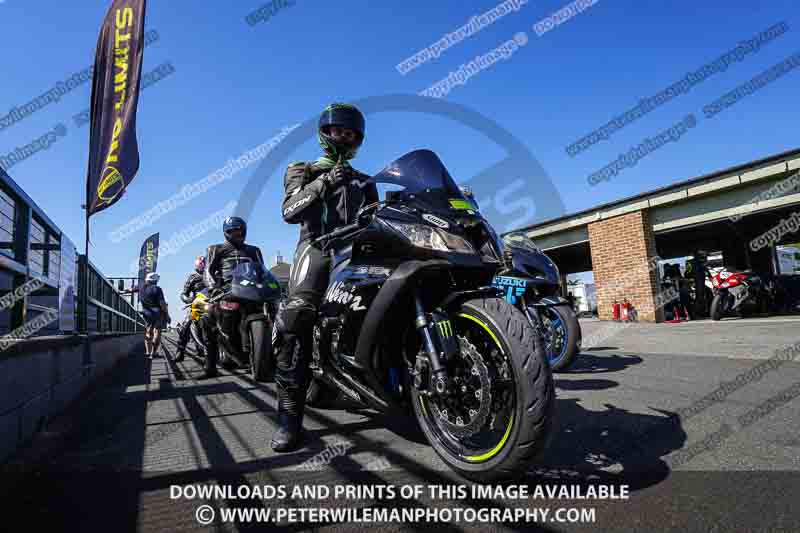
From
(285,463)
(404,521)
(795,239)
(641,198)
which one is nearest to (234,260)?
(285,463)

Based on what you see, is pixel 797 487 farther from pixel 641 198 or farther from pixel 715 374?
pixel 641 198

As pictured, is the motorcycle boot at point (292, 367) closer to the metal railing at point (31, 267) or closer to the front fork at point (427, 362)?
the front fork at point (427, 362)

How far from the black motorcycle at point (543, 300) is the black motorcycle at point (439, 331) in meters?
2.13

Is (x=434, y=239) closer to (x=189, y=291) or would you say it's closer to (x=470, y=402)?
(x=470, y=402)

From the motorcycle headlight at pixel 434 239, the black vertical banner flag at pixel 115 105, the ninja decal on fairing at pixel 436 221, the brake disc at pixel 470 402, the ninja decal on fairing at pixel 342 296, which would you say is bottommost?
the brake disc at pixel 470 402

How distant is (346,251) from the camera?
2572mm

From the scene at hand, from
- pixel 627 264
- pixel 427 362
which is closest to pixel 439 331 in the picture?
pixel 427 362

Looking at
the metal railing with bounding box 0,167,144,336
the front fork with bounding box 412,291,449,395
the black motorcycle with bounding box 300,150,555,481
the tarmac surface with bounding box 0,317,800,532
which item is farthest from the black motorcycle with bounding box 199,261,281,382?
the front fork with bounding box 412,291,449,395

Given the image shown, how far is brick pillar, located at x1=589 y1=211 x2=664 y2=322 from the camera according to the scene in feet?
40.9

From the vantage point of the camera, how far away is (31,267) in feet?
12.2

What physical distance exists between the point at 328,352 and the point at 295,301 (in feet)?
1.29

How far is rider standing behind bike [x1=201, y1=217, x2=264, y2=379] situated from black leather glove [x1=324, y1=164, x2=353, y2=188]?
3724mm

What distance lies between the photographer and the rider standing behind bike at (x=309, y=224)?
2641mm

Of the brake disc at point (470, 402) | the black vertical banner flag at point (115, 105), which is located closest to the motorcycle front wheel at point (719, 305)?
the brake disc at point (470, 402)
